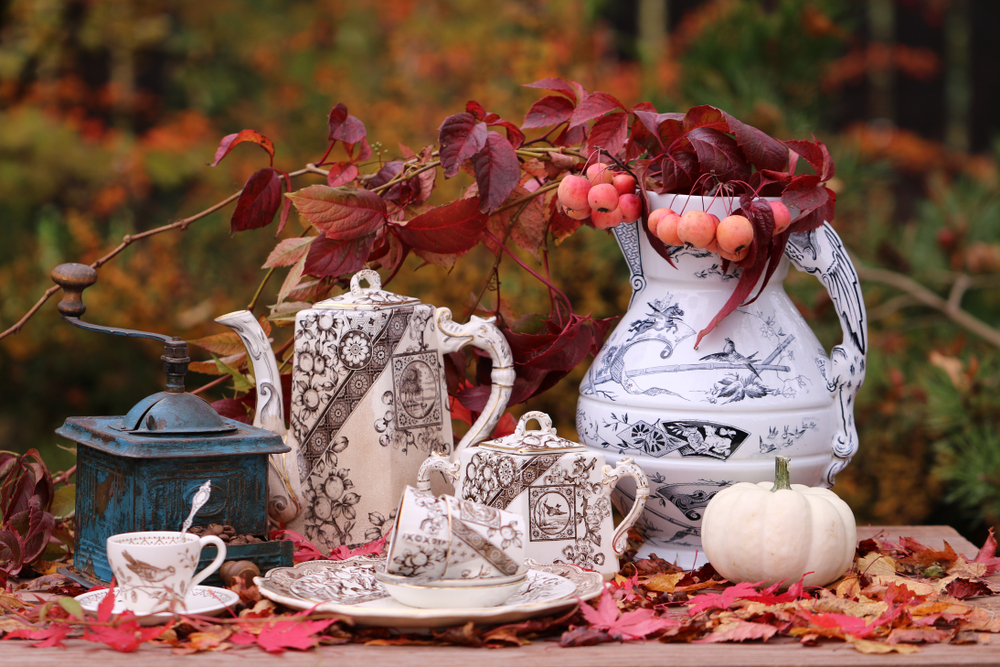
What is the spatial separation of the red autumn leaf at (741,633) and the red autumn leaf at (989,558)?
365mm

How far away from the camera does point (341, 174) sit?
1166 mm

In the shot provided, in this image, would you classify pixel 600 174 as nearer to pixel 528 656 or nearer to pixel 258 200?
pixel 258 200

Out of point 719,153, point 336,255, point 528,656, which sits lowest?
point 528,656

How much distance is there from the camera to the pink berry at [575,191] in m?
1.03

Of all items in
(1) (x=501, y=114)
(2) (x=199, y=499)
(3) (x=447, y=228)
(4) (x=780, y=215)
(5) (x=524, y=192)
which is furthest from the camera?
(1) (x=501, y=114)

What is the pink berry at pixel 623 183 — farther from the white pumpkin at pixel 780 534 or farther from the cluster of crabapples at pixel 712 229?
the white pumpkin at pixel 780 534

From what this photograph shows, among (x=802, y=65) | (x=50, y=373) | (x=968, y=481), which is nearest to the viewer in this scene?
(x=968, y=481)

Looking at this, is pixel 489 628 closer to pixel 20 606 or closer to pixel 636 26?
pixel 20 606

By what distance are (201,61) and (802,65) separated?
2975 millimetres

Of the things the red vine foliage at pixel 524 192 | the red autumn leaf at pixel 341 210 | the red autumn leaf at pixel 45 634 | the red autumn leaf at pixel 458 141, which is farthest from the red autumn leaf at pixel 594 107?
the red autumn leaf at pixel 45 634

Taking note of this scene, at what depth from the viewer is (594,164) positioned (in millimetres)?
1051

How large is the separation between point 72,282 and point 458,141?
1.43 ft

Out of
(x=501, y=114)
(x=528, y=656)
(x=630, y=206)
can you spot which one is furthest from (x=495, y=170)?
(x=501, y=114)

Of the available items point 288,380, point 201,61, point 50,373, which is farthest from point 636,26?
point 288,380
